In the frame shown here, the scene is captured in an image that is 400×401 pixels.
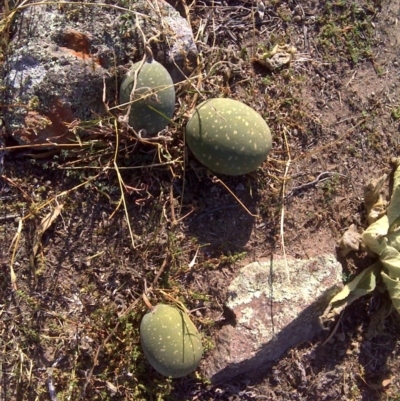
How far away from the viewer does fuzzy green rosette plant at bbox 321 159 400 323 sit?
2715mm

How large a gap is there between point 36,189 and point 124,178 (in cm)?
42

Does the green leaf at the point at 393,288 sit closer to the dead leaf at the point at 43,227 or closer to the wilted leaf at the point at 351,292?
the wilted leaf at the point at 351,292

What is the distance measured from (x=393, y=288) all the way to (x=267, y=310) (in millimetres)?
699

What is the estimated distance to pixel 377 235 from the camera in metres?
2.72

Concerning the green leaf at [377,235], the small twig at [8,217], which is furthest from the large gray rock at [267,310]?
the small twig at [8,217]

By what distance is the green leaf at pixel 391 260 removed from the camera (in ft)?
8.92

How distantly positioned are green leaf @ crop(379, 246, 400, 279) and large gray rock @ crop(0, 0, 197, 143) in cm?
154

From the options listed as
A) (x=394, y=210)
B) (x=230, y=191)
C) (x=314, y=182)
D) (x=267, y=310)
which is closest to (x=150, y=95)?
(x=230, y=191)

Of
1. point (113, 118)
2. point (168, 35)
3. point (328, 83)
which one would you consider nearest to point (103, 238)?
point (113, 118)

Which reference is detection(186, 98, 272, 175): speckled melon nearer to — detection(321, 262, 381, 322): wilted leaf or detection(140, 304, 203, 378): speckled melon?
detection(140, 304, 203, 378): speckled melon

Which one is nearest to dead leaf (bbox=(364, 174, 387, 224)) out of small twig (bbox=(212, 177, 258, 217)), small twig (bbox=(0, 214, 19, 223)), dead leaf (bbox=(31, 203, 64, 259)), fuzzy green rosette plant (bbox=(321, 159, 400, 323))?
fuzzy green rosette plant (bbox=(321, 159, 400, 323))

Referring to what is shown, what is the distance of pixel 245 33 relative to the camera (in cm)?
278

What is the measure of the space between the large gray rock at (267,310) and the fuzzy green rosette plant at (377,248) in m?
0.09

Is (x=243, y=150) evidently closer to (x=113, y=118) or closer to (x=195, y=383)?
(x=113, y=118)
